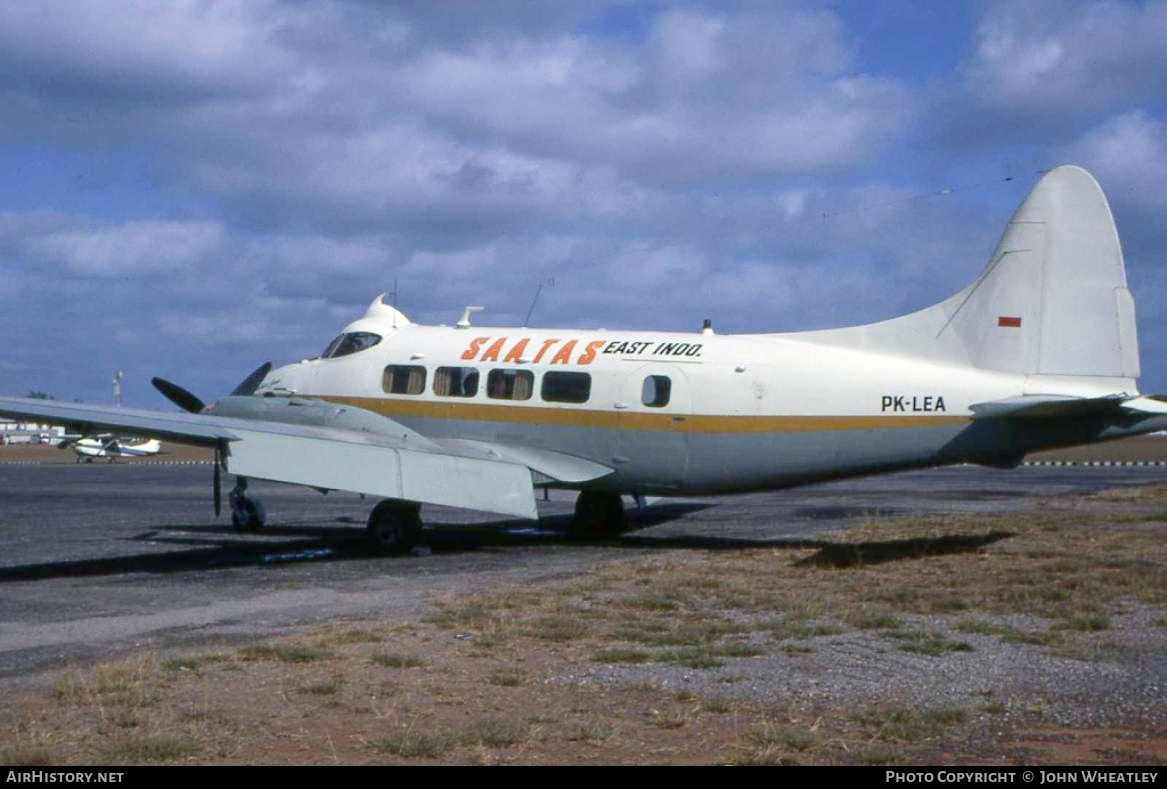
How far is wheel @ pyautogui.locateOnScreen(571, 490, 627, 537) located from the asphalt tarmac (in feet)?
1.41

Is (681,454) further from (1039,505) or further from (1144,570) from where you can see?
(1039,505)

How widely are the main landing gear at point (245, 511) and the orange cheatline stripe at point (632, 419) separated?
8.63 ft

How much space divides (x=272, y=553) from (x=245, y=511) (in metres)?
3.60

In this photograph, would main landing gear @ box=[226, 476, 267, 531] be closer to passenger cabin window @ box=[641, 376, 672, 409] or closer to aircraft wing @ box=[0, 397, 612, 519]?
aircraft wing @ box=[0, 397, 612, 519]

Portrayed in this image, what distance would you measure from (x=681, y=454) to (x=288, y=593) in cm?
738

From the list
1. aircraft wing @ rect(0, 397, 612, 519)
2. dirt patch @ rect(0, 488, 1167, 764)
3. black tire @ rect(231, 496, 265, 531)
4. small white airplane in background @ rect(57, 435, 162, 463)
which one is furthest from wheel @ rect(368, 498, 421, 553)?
small white airplane in background @ rect(57, 435, 162, 463)

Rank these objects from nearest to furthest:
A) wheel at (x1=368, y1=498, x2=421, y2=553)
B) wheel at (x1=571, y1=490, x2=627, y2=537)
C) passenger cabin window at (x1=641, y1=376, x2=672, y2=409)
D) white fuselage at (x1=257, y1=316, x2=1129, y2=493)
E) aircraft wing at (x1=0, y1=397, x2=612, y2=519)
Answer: aircraft wing at (x1=0, y1=397, x2=612, y2=519), white fuselage at (x1=257, y1=316, x2=1129, y2=493), wheel at (x1=368, y1=498, x2=421, y2=553), passenger cabin window at (x1=641, y1=376, x2=672, y2=409), wheel at (x1=571, y1=490, x2=627, y2=537)

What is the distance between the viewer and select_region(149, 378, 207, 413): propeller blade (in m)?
25.3

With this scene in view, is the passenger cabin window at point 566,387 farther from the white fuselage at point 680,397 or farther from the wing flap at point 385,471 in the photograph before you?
the wing flap at point 385,471

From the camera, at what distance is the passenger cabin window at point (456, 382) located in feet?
73.6

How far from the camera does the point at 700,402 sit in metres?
20.7

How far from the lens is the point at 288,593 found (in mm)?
15875

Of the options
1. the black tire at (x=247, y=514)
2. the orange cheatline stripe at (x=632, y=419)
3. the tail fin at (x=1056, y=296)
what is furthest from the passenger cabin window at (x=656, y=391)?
the black tire at (x=247, y=514)

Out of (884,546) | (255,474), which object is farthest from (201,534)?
(884,546)
